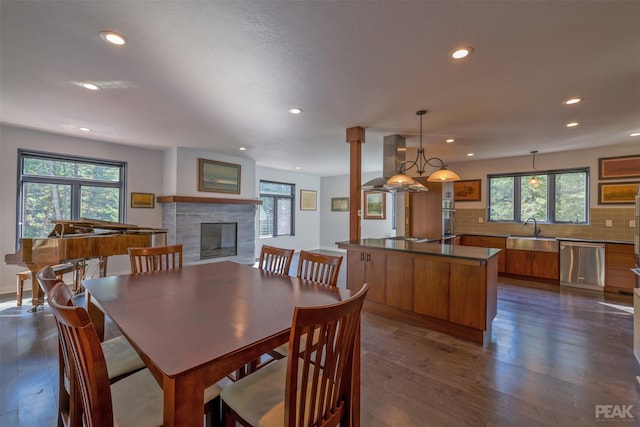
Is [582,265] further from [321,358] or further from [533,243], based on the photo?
[321,358]

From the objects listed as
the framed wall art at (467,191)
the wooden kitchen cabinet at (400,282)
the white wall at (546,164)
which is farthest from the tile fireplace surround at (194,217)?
the white wall at (546,164)

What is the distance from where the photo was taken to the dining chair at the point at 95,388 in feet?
Result: 2.93

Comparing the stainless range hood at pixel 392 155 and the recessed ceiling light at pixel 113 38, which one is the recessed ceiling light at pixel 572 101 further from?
the recessed ceiling light at pixel 113 38

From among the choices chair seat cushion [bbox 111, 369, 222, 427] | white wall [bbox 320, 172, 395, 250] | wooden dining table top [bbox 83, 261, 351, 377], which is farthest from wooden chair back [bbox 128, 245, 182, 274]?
white wall [bbox 320, 172, 395, 250]

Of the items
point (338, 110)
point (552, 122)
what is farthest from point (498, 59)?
point (552, 122)

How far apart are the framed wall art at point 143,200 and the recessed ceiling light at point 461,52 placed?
18.6 feet

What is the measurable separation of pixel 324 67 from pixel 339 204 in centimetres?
667

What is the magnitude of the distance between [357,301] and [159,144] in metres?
5.34

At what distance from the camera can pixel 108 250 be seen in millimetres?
3301

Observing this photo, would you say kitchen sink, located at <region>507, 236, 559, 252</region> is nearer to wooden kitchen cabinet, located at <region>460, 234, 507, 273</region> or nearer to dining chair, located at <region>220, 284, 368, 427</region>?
wooden kitchen cabinet, located at <region>460, 234, 507, 273</region>

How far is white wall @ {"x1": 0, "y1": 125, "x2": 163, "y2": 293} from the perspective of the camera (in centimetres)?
407

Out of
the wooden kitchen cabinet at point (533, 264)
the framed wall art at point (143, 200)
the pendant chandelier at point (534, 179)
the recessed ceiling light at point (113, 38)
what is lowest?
the wooden kitchen cabinet at point (533, 264)

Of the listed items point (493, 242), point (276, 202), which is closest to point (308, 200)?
point (276, 202)

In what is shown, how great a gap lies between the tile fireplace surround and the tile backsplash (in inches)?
198
